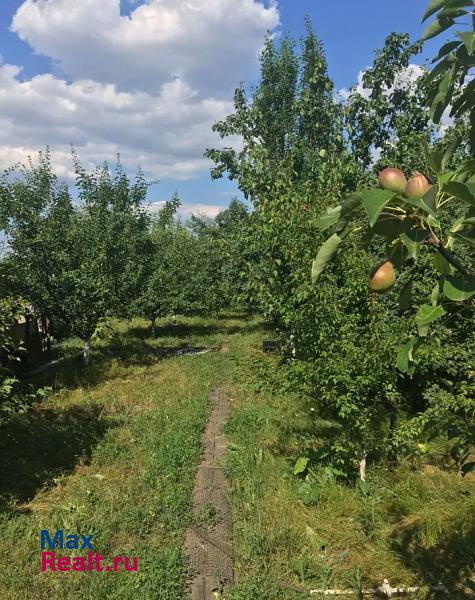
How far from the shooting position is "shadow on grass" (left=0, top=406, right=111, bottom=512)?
5316 millimetres

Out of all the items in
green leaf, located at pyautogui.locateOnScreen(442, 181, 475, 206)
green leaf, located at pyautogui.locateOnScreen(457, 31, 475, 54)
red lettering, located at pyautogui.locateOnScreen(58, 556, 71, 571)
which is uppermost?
green leaf, located at pyautogui.locateOnScreen(457, 31, 475, 54)

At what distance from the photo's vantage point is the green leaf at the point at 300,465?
17.2ft

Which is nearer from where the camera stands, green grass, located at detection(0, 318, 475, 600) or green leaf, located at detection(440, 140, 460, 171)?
green leaf, located at detection(440, 140, 460, 171)

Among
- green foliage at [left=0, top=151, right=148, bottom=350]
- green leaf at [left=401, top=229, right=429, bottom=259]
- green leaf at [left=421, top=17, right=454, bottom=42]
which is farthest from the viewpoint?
green foliage at [left=0, top=151, right=148, bottom=350]

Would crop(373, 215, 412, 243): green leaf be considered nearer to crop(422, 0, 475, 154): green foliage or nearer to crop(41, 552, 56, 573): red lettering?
crop(422, 0, 475, 154): green foliage

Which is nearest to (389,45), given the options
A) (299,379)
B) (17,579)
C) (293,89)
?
(293,89)

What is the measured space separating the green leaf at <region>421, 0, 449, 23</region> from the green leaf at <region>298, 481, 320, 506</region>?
461 cm

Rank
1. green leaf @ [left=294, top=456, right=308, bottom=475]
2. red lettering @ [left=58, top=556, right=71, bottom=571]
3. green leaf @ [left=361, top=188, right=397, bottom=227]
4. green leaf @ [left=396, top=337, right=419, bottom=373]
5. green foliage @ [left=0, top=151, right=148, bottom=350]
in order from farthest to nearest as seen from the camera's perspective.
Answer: green foliage @ [left=0, top=151, right=148, bottom=350]
green leaf @ [left=294, top=456, right=308, bottom=475]
red lettering @ [left=58, top=556, right=71, bottom=571]
green leaf @ [left=396, top=337, right=419, bottom=373]
green leaf @ [left=361, top=188, right=397, bottom=227]

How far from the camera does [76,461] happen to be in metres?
5.96

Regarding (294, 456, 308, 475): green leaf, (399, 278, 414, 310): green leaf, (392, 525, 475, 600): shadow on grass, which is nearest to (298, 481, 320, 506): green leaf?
(294, 456, 308, 475): green leaf

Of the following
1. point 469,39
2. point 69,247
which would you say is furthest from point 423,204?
point 69,247

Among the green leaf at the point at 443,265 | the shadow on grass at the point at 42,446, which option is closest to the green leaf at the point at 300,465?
the shadow on grass at the point at 42,446

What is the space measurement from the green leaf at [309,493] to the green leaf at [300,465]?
0.82 feet

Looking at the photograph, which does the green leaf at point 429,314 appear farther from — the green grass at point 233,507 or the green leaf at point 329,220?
the green grass at point 233,507
